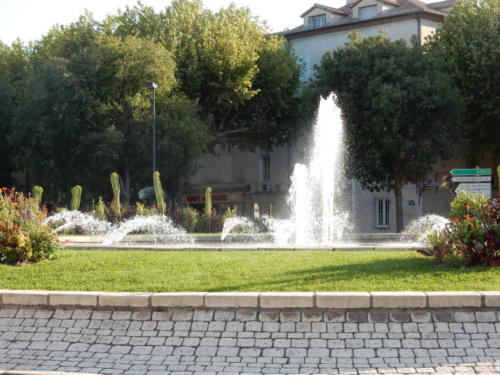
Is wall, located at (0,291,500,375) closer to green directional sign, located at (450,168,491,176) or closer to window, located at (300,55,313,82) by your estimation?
green directional sign, located at (450,168,491,176)

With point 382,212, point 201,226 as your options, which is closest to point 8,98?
point 201,226

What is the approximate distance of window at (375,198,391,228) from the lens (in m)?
41.8

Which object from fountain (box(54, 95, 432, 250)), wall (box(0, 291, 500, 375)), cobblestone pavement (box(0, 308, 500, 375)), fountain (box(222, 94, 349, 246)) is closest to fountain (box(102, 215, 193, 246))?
fountain (box(54, 95, 432, 250))

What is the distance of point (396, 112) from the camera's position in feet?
107

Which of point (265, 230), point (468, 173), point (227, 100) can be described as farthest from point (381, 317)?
point (227, 100)

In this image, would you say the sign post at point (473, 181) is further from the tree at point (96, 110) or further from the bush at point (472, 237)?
the tree at point (96, 110)

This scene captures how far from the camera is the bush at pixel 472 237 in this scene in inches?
430

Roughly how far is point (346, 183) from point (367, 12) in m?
11.1

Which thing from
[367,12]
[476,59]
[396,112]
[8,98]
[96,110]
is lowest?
[396,112]

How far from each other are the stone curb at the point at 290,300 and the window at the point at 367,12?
37.6m

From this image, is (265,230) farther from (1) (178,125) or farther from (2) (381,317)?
(2) (381,317)

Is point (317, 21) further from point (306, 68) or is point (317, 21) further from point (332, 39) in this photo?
point (306, 68)

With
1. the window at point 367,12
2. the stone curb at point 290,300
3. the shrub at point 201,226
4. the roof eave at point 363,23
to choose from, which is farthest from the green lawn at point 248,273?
the window at point 367,12

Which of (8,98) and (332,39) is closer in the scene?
(8,98)
